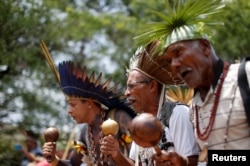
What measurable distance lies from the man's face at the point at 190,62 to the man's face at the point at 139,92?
3.38 feet

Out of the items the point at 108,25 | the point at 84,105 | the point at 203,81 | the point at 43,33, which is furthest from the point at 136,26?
the point at 203,81

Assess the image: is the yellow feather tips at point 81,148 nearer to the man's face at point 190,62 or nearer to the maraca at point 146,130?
the man's face at point 190,62

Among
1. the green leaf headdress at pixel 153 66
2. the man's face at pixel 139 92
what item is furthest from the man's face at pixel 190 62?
the man's face at pixel 139 92

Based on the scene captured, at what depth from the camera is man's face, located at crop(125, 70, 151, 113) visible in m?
4.50

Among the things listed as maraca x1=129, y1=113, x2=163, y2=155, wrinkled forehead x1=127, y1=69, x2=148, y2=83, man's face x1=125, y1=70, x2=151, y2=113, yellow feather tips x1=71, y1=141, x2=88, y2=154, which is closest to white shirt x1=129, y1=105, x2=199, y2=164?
man's face x1=125, y1=70, x2=151, y2=113

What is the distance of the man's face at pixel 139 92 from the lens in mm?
4496

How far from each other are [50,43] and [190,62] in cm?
1208

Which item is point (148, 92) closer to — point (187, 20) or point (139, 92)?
point (139, 92)

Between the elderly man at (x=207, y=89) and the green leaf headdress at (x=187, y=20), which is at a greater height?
the green leaf headdress at (x=187, y=20)

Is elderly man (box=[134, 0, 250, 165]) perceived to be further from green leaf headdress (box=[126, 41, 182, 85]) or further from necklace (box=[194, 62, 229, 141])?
green leaf headdress (box=[126, 41, 182, 85])

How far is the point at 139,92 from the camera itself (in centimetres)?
451

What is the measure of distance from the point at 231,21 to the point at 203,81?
347 inches

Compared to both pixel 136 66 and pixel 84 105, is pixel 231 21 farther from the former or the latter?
pixel 136 66

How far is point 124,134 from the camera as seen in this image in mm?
5570
